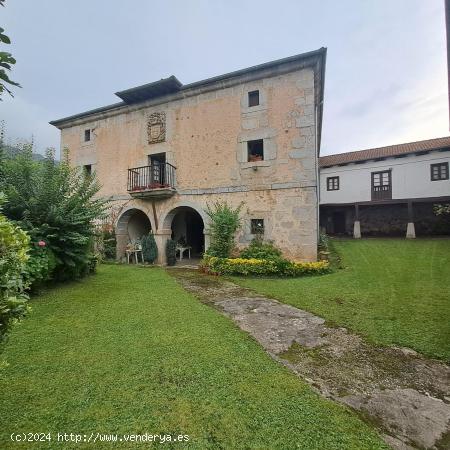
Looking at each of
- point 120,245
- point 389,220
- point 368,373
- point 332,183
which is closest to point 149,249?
point 120,245

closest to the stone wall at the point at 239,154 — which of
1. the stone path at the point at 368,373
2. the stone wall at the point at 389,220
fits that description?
the stone path at the point at 368,373

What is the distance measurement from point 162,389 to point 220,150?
961cm

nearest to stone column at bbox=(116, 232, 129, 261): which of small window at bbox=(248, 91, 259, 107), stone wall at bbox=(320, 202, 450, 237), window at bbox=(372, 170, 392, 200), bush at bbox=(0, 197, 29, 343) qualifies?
small window at bbox=(248, 91, 259, 107)

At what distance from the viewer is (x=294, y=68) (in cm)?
955

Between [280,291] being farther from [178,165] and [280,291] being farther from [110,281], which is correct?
[178,165]

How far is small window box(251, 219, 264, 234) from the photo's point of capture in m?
10.1

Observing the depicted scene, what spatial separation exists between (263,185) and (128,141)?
7570mm

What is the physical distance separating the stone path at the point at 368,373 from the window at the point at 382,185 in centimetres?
1564

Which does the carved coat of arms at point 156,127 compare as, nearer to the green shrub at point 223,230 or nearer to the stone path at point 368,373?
the green shrub at point 223,230

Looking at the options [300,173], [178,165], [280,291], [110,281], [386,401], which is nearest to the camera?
[386,401]

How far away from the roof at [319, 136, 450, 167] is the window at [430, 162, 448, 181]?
1.08 m

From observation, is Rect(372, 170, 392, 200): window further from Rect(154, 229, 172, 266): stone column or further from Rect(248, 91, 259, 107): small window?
Rect(154, 229, 172, 266): stone column

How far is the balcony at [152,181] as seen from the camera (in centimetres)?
1140

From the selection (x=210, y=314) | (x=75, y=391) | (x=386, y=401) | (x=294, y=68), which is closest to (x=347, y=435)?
(x=386, y=401)
